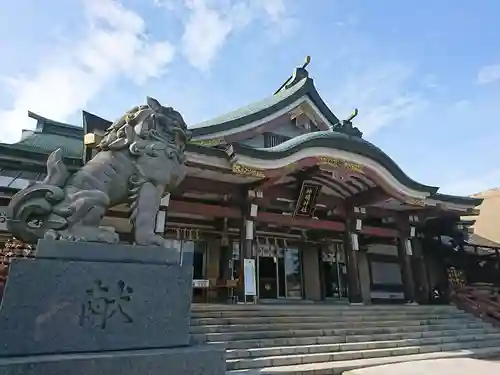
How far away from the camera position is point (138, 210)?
3426mm

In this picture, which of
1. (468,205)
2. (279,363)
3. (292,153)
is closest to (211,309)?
(279,363)

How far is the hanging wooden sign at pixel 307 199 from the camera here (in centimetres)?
1058

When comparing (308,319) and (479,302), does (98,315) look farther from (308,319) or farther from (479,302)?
(479,302)

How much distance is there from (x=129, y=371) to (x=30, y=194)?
1724 millimetres

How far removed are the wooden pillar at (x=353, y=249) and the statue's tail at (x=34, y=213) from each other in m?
9.42

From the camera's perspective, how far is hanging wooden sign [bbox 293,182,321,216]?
10.6m

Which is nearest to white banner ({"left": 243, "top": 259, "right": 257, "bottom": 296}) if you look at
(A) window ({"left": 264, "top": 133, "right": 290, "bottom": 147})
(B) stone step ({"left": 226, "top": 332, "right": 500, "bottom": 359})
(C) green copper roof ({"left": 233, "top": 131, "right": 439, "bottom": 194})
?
(C) green copper roof ({"left": 233, "top": 131, "right": 439, "bottom": 194})

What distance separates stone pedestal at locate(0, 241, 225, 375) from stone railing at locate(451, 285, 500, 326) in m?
10.1

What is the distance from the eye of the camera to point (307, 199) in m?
10.7

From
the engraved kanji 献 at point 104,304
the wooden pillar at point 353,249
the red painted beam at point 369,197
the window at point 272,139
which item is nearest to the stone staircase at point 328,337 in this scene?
the wooden pillar at point 353,249

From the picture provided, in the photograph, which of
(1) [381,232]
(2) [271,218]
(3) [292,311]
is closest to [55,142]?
(2) [271,218]

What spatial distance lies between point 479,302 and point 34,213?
38.5 ft

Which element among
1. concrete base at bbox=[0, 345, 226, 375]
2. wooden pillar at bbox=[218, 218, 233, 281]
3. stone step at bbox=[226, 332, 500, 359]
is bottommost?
stone step at bbox=[226, 332, 500, 359]

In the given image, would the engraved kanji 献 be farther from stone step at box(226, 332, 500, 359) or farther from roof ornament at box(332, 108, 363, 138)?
roof ornament at box(332, 108, 363, 138)
